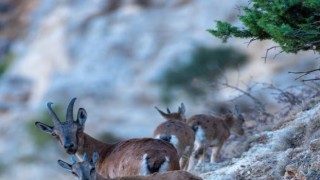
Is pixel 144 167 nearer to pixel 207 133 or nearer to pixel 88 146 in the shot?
pixel 88 146

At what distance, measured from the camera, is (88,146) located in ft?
52.6

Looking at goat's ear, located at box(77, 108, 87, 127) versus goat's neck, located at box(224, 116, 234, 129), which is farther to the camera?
goat's neck, located at box(224, 116, 234, 129)

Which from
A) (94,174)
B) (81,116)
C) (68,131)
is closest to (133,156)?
(94,174)

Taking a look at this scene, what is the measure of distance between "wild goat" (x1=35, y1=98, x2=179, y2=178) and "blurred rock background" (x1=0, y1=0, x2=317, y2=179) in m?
32.2

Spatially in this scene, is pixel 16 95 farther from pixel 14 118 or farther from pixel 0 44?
pixel 0 44

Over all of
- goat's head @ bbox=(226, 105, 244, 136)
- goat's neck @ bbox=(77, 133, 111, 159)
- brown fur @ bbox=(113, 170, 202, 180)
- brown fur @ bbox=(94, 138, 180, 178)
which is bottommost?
brown fur @ bbox=(113, 170, 202, 180)

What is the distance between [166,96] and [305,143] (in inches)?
1606

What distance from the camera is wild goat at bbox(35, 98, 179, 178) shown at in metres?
13.8

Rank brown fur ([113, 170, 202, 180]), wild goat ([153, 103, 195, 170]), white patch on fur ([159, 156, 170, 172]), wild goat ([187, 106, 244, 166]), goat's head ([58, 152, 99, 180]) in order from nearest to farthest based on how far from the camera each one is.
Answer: brown fur ([113, 170, 202, 180]) → goat's head ([58, 152, 99, 180]) → white patch on fur ([159, 156, 170, 172]) → wild goat ([153, 103, 195, 170]) → wild goat ([187, 106, 244, 166])

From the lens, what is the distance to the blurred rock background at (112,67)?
52.8 metres

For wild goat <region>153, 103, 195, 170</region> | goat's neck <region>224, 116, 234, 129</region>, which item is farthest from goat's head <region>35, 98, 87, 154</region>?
goat's neck <region>224, 116, 234, 129</region>

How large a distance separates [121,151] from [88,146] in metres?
1.29

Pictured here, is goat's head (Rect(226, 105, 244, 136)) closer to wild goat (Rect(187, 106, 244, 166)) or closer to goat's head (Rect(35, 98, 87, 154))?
wild goat (Rect(187, 106, 244, 166))

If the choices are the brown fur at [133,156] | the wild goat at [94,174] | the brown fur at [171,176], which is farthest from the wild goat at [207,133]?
the brown fur at [171,176]
